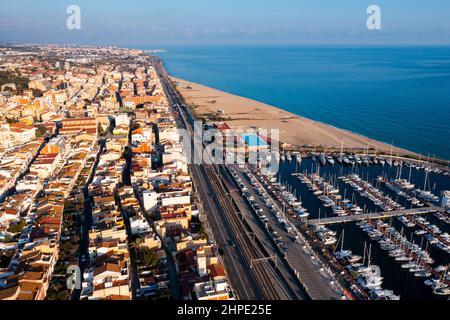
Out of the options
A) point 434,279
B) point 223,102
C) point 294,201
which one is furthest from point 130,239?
point 223,102

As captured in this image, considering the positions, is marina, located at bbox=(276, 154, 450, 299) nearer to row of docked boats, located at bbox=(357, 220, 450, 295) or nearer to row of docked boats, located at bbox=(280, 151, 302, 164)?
row of docked boats, located at bbox=(357, 220, 450, 295)

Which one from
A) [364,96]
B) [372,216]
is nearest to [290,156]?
[372,216]

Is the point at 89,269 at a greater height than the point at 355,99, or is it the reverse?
the point at 355,99

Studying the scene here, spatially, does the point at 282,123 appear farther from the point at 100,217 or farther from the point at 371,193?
the point at 100,217

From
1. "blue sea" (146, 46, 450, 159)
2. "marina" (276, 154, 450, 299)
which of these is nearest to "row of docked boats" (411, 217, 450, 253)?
"marina" (276, 154, 450, 299)

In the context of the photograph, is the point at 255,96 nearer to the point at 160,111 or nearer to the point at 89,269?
the point at 160,111

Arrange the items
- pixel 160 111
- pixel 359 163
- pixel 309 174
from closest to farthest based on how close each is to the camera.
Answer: pixel 309 174 → pixel 359 163 → pixel 160 111
